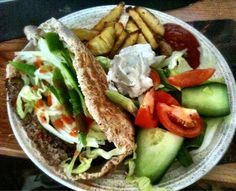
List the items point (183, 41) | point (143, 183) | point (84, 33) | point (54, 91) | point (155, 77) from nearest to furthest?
point (143, 183)
point (54, 91)
point (155, 77)
point (84, 33)
point (183, 41)

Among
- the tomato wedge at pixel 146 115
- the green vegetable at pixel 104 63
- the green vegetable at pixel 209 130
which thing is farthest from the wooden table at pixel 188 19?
the green vegetable at pixel 104 63

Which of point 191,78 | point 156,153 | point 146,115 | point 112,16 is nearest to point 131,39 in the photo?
point 112,16

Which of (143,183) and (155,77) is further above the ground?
(155,77)

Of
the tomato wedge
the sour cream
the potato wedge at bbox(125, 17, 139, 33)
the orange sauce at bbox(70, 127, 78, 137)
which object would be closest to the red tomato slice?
the tomato wedge

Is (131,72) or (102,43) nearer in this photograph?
(131,72)

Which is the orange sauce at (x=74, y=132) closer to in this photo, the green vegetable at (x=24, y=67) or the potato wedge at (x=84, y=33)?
the green vegetable at (x=24, y=67)

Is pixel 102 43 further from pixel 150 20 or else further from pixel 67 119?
pixel 67 119

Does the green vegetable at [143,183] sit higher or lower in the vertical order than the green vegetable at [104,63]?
lower
